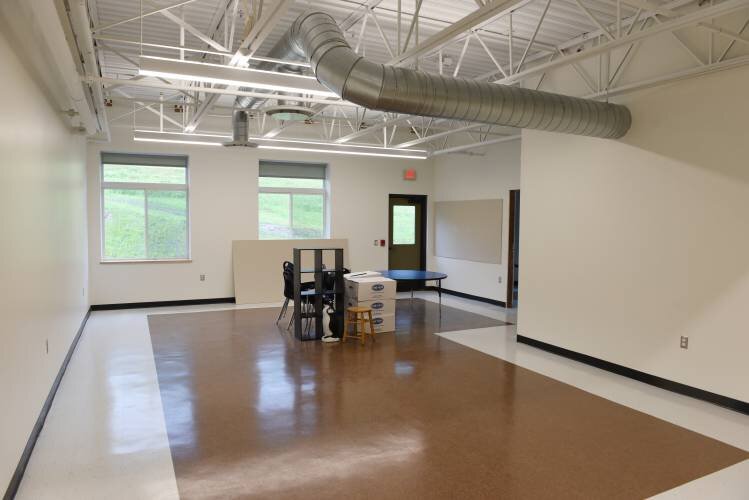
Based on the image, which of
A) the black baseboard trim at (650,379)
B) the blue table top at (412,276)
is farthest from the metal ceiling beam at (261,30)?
the black baseboard trim at (650,379)

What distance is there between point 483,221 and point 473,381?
5.05 m

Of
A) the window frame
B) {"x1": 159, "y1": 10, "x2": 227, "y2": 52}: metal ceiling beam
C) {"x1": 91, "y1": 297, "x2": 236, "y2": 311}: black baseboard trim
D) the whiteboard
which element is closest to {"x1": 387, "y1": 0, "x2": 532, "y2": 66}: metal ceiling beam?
{"x1": 159, "y1": 10, "x2": 227, "y2": 52}: metal ceiling beam

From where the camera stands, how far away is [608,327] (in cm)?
538

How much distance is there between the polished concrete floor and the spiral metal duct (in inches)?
105

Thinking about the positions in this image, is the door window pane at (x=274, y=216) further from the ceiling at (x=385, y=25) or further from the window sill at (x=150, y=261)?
the ceiling at (x=385, y=25)

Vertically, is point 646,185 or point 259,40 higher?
point 259,40

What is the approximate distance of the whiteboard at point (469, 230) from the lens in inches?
363

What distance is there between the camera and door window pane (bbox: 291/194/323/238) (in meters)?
9.95

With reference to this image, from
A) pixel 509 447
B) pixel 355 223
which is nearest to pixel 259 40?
pixel 509 447

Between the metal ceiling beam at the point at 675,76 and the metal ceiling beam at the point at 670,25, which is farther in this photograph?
the metal ceiling beam at the point at 675,76

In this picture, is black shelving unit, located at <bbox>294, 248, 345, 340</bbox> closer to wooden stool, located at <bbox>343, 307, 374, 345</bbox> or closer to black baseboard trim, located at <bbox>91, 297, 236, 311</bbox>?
wooden stool, located at <bbox>343, 307, 374, 345</bbox>

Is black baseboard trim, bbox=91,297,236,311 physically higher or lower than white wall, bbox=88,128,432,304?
lower

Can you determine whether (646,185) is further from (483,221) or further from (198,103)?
(198,103)

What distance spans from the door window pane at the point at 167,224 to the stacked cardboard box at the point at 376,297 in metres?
3.76
